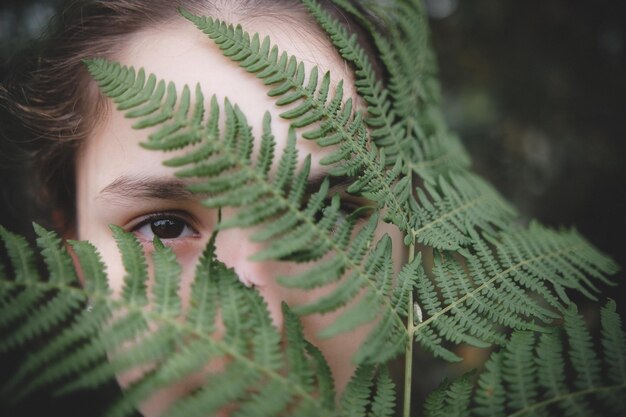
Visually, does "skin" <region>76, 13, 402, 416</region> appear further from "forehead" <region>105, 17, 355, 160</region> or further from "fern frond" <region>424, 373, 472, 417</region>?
"fern frond" <region>424, 373, 472, 417</region>

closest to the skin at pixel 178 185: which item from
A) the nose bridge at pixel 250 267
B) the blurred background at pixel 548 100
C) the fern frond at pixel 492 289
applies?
the nose bridge at pixel 250 267

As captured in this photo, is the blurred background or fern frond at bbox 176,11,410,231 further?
the blurred background

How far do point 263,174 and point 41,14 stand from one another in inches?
92.1

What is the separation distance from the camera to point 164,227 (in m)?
1.32

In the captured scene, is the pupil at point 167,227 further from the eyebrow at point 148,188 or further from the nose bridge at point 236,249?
the nose bridge at point 236,249

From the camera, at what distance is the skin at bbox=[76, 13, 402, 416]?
1.12 m

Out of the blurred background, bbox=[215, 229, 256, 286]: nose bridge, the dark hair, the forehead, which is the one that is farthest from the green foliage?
the blurred background


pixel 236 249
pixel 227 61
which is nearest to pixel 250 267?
pixel 236 249

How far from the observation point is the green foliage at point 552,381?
839 mm

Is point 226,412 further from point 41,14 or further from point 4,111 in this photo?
point 41,14

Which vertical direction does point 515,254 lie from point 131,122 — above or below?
below

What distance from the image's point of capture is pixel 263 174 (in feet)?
2.81

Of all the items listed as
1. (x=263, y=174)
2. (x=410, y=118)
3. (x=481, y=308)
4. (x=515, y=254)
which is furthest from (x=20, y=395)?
(x=410, y=118)

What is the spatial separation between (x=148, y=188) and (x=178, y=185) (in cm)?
9
